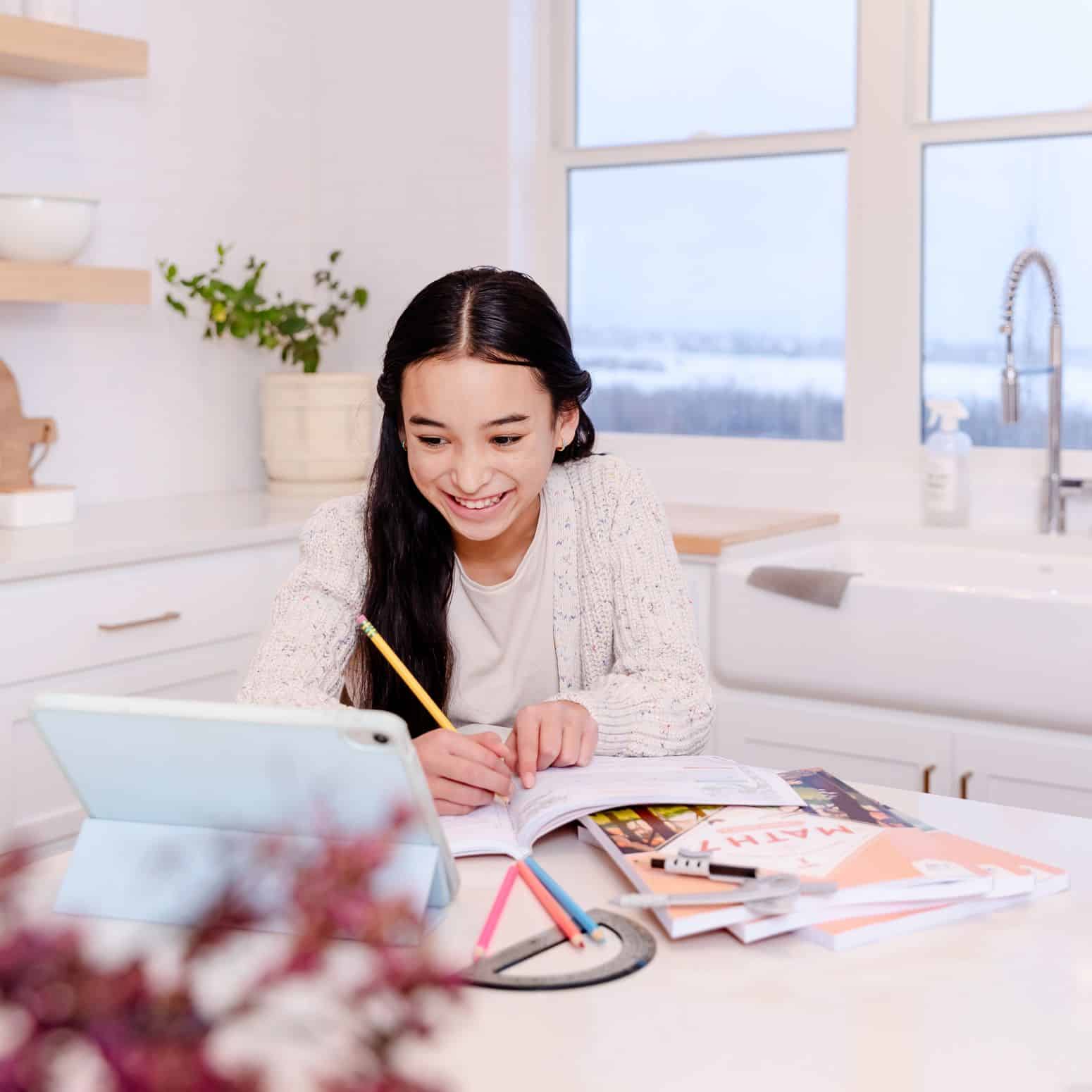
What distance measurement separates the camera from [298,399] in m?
3.17

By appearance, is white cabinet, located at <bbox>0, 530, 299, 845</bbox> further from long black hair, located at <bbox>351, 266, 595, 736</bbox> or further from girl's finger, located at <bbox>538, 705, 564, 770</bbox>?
girl's finger, located at <bbox>538, 705, 564, 770</bbox>

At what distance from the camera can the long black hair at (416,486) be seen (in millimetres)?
1558

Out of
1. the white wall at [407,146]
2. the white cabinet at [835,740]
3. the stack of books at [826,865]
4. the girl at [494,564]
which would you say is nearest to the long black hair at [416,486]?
the girl at [494,564]

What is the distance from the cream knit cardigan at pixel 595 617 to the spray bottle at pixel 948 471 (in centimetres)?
115

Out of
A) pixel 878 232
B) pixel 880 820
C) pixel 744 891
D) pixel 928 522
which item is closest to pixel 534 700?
pixel 880 820

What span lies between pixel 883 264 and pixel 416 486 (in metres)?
1.59

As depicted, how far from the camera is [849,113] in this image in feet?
9.82

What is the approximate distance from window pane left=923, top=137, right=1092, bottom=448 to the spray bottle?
0.12 metres

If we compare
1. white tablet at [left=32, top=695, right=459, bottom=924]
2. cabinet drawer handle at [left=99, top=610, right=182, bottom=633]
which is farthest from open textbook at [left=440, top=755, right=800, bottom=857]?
cabinet drawer handle at [left=99, top=610, right=182, bottom=633]

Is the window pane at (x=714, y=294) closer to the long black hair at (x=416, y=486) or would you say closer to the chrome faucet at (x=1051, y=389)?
the chrome faucet at (x=1051, y=389)

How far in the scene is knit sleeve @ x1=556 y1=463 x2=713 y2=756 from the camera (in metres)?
1.46

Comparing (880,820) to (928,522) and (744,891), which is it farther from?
(928,522)

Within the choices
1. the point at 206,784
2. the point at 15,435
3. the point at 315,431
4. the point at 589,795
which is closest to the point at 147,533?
the point at 15,435

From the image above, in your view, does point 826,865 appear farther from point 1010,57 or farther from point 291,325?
point 291,325
